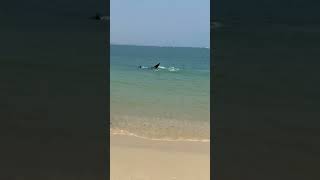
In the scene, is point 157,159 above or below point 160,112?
below

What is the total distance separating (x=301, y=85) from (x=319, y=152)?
1097 millimetres
